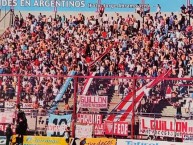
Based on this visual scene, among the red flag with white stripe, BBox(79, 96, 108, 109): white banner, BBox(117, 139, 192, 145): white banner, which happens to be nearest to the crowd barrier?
BBox(117, 139, 192, 145): white banner

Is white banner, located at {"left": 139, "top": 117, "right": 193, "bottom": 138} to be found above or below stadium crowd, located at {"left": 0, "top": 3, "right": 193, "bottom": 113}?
below

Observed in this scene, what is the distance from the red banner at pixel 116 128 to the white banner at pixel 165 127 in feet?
1.68

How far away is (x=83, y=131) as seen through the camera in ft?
57.9

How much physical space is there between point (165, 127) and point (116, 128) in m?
1.60

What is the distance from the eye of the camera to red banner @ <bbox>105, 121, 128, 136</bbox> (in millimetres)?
17156

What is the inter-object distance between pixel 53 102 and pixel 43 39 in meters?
13.5

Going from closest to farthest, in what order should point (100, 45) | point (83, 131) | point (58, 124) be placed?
point (83, 131) → point (58, 124) → point (100, 45)

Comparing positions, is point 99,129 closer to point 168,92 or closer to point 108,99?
point 108,99

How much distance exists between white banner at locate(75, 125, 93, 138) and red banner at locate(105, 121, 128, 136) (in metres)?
0.55

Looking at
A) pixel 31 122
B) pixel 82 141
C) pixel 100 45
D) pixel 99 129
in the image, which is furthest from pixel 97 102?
pixel 100 45

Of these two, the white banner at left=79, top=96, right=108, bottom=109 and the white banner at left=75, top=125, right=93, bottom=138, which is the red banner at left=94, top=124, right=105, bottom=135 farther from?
the white banner at left=79, top=96, right=108, bottom=109

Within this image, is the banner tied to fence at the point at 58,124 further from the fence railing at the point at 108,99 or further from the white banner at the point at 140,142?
the white banner at the point at 140,142

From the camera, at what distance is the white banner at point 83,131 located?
57.4 ft

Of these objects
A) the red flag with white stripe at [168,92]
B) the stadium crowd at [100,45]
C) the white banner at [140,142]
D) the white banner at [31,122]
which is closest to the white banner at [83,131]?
the white banner at [140,142]
